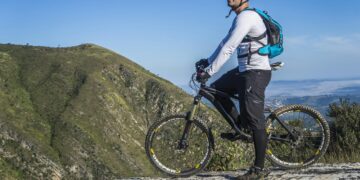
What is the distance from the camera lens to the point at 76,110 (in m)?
139

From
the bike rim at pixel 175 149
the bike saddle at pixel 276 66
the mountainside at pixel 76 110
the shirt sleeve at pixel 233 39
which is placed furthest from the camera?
the mountainside at pixel 76 110

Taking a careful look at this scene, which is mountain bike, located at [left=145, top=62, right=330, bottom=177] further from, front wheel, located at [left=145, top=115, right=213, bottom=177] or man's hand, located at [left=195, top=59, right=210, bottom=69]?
man's hand, located at [left=195, top=59, right=210, bottom=69]

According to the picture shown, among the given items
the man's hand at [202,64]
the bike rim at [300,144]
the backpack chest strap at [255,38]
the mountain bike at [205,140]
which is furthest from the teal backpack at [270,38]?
the bike rim at [300,144]

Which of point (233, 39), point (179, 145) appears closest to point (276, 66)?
point (233, 39)

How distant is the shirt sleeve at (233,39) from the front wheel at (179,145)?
143cm

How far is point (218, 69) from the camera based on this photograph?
25.2 ft

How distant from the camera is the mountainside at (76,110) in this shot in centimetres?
12375

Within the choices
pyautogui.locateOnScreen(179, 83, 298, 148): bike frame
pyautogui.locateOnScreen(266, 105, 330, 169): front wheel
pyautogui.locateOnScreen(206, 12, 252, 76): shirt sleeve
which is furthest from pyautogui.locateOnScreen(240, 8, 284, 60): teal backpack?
pyautogui.locateOnScreen(266, 105, 330, 169): front wheel

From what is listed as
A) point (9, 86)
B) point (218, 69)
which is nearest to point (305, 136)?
point (218, 69)

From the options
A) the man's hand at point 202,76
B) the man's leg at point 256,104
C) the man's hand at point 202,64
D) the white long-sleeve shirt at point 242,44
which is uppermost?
the white long-sleeve shirt at point 242,44

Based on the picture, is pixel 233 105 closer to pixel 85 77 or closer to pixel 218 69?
pixel 218 69

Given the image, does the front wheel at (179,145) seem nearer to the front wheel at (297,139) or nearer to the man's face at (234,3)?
the front wheel at (297,139)

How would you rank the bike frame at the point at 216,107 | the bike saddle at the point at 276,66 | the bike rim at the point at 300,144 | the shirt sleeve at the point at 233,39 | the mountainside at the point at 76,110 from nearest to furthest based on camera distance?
the shirt sleeve at the point at 233,39
the bike saddle at the point at 276,66
the bike frame at the point at 216,107
the bike rim at the point at 300,144
the mountainside at the point at 76,110

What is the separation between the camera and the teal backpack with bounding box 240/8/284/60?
7688 millimetres
